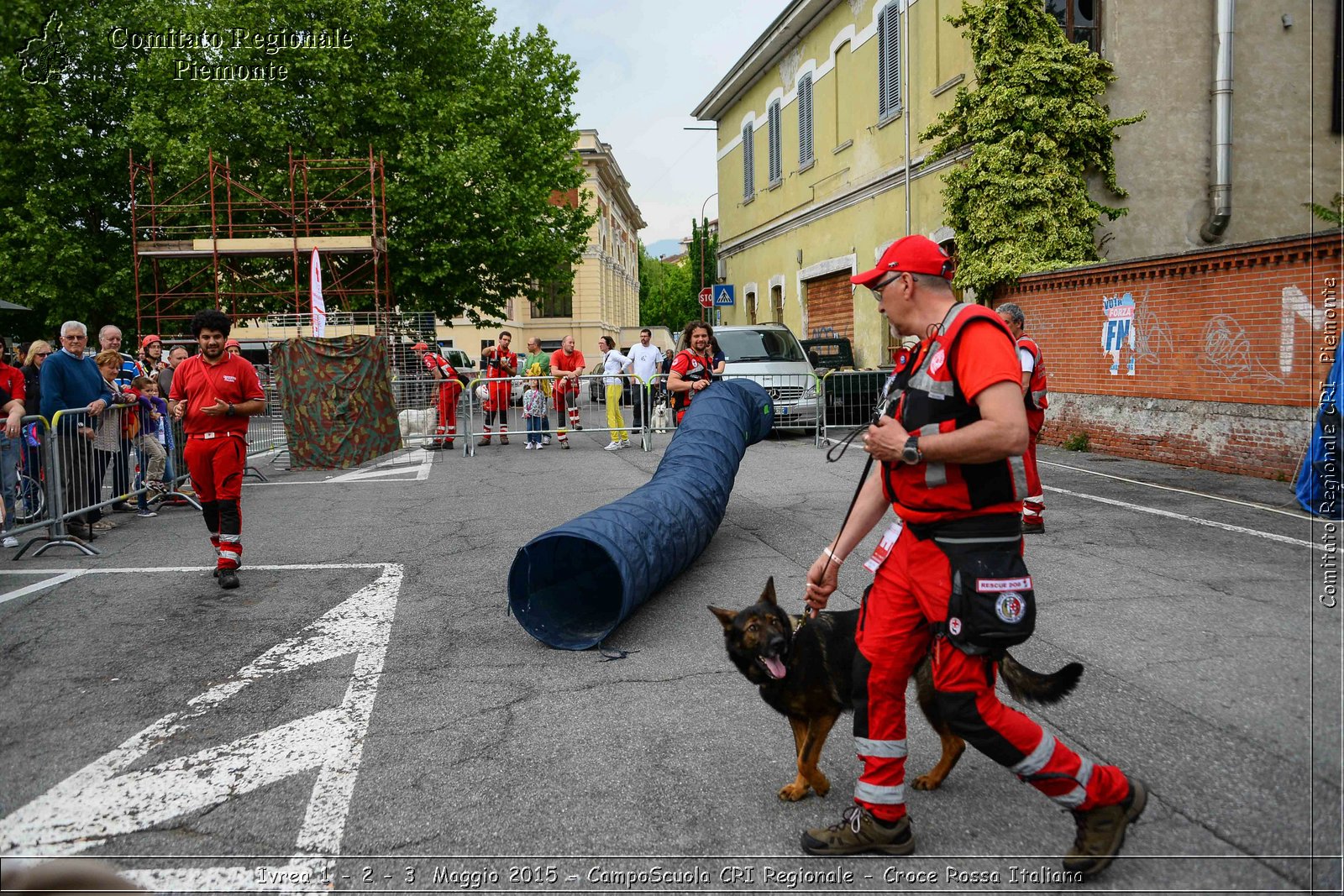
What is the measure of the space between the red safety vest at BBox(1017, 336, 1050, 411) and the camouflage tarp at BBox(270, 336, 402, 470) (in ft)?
33.0

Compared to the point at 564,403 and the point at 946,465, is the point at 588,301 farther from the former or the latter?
the point at 946,465

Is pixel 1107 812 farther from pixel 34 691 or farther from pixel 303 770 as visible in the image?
pixel 34 691

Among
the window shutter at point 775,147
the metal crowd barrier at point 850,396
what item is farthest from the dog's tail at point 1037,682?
the window shutter at point 775,147

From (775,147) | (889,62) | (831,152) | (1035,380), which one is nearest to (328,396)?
(1035,380)

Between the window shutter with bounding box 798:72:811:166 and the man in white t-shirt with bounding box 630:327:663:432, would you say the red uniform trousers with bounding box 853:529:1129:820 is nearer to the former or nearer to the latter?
the man in white t-shirt with bounding box 630:327:663:432

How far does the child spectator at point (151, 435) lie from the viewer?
11.0m

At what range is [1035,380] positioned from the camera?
8.05 meters

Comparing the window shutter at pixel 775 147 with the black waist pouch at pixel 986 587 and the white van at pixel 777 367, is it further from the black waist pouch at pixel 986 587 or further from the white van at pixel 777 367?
the black waist pouch at pixel 986 587

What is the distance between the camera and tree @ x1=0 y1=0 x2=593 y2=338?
25797 mm

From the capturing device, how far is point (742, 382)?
887 cm

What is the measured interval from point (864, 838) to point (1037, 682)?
76 cm

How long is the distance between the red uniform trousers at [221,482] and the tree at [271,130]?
20252 millimetres

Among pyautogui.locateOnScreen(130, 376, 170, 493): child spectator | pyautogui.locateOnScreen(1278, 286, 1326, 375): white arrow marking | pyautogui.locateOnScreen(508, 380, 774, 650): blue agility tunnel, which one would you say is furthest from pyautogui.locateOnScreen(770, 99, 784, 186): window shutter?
pyautogui.locateOnScreen(508, 380, 774, 650): blue agility tunnel

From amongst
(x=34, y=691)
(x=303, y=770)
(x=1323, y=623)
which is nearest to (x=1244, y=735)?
(x=1323, y=623)
